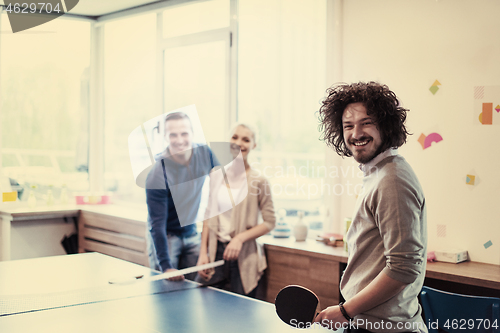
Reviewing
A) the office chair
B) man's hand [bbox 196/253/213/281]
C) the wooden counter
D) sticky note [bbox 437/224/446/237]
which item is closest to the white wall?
sticky note [bbox 437/224/446/237]

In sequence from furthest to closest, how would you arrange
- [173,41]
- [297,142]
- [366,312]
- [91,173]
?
[91,173], [173,41], [297,142], [366,312]

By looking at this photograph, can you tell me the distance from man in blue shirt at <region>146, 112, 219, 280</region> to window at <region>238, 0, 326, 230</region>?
1.10 metres

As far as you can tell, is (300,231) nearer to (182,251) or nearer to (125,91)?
(182,251)

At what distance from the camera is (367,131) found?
1258mm

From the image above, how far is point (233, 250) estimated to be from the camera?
93.0 inches

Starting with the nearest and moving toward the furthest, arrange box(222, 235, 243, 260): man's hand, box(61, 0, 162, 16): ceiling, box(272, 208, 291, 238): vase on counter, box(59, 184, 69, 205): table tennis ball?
box(222, 235, 243, 260): man's hand < box(272, 208, 291, 238): vase on counter < box(61, 0, 162, 16): ceiling < box(59, 184, 69, 205): table tennis ball

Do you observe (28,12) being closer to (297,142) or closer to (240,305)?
(297,142)

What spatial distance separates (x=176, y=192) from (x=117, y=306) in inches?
21.0

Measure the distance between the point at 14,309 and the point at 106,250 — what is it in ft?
8.44

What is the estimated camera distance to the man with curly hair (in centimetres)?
114

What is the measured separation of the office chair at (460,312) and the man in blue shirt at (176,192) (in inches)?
43.1

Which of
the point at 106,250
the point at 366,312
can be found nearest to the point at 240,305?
the point at 366,312

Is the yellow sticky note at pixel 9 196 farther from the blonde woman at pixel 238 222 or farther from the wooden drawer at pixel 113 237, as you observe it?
the blonde woman at pixel 238 222

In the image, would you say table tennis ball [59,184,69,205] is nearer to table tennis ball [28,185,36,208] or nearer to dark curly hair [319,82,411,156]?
table tennis ball [28,185,36,208]
